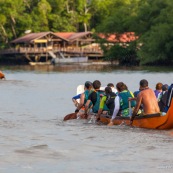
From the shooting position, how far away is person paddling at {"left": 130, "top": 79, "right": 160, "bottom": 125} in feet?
62.6

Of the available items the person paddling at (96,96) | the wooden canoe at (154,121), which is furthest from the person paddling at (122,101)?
the person paddling at (96,96)

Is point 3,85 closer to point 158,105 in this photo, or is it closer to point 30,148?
point 158,105

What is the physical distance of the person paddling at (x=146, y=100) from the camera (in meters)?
19.1

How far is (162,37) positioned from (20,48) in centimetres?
3534

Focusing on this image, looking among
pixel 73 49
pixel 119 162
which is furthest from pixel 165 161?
pixel 73 49

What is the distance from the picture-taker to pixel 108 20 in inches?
3445

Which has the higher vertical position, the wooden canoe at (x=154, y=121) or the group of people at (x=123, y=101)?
the group of people at (x=123, y=101)

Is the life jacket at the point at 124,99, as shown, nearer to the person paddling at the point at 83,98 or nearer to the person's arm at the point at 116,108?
the person's arm at the point at 116,108

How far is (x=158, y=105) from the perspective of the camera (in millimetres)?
20172

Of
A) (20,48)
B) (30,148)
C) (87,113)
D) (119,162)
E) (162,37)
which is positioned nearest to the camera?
(119,162)

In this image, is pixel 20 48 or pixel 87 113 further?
pixel 20 48

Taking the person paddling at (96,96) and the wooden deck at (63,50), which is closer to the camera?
the person paddling at (96,96)

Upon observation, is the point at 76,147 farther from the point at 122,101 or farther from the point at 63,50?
the point at 63,50

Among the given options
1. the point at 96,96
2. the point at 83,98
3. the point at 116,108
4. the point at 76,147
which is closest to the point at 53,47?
the point at 83,98
